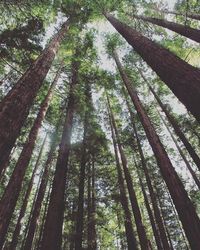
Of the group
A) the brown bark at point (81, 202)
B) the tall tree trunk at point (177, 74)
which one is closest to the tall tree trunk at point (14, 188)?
the brown bark at point (81, 202)

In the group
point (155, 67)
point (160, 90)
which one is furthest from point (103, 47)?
point (155, 67)

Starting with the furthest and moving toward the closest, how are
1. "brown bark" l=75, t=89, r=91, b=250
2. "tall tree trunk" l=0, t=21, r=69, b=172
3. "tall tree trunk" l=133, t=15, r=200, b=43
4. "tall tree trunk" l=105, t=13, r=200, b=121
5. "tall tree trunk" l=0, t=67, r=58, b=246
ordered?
"brown bark" l=75, t=89, r=91, b=250, "tall tree trunk" l=133, t=15, r=200, b=43, "tall tree trunk" l=0, t=67, r=58, b=246, "tall tree trunk" l=105, t=13, r=200, b=121, "tall tree trunk" l=0, t=21, r=69, b=172

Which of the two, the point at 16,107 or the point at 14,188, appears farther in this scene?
the point at 14,188

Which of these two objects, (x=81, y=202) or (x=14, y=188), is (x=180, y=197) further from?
(x=81, y=202)

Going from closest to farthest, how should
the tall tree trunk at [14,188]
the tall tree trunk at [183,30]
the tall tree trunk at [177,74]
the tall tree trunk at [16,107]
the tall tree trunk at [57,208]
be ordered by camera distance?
the tall tree trunk at [16,107] → the tall tree trunk at [177,74] → the tall tree trunk at [14,188] → the tall tree trunk at [57,208] → the tall tree trunk at [183,30]

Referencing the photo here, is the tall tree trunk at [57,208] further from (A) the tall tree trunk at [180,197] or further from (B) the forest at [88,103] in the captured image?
(A) the tall tree trunk at [180,197]

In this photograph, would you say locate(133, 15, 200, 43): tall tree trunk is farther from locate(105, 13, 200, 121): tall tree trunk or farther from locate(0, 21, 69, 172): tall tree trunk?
locate(0, 21, 69, 172): tall tree trunk

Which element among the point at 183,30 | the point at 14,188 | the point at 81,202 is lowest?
the point at 14,188

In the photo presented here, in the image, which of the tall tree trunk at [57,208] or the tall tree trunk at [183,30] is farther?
the tall tree trunk at [183,30]

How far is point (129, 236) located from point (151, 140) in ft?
17.2

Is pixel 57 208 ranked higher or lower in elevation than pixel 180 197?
higher

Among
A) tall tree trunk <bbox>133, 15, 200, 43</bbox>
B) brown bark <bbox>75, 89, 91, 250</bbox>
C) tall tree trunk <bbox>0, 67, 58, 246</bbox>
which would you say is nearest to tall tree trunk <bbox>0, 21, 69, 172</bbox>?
tall tree trunk <bbox>0, 67, 58, 246</bbox>

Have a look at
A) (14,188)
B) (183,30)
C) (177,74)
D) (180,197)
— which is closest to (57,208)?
(14,188)

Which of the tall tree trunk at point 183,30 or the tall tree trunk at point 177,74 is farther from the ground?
the tall tree trunk at point 183,30
